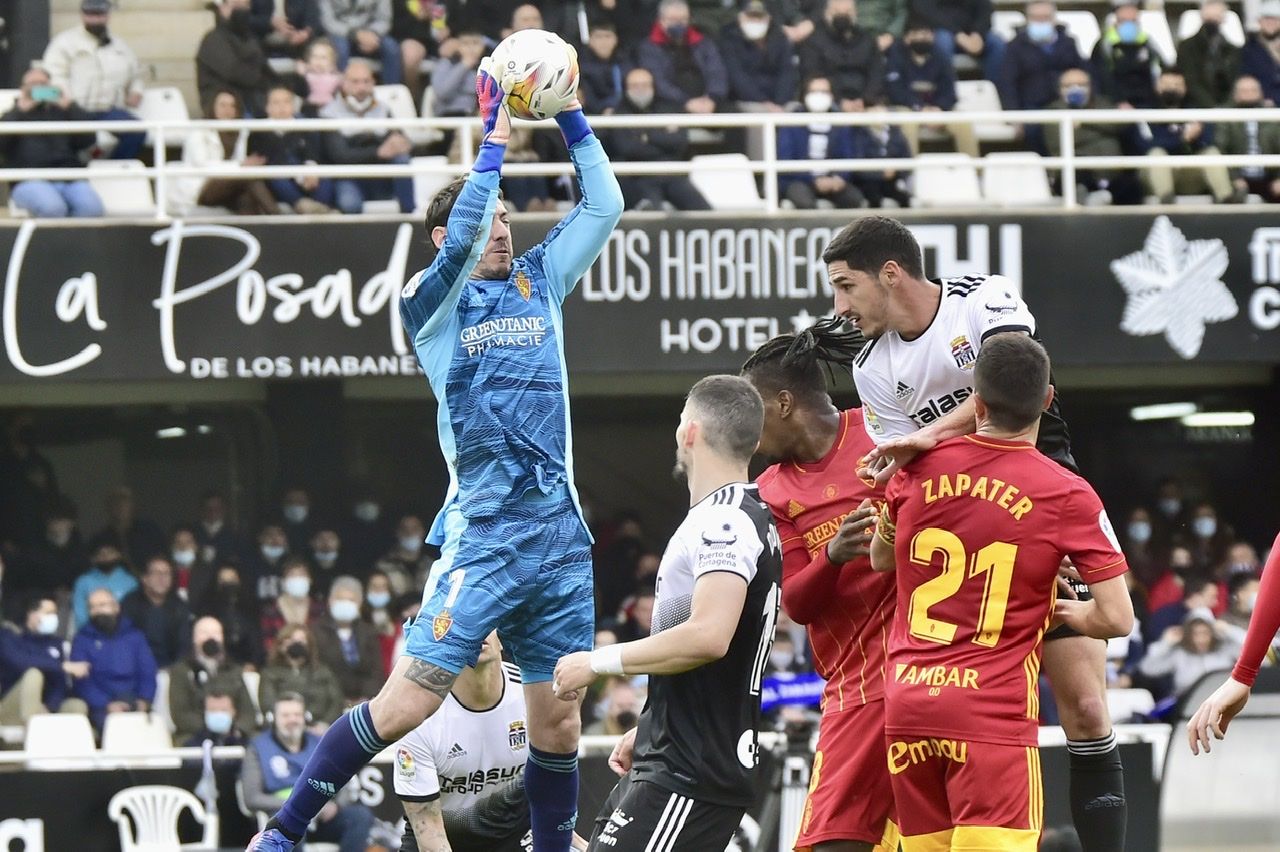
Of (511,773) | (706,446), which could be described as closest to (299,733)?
(511,773)

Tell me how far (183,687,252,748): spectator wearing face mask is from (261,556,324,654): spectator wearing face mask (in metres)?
1.23

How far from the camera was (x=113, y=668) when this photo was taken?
39.8 ft

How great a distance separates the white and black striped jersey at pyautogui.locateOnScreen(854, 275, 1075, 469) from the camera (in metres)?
5.59

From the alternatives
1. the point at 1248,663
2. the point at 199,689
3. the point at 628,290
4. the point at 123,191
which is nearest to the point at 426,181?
the point at 628,290

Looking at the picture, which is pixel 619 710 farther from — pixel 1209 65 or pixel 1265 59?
pixel 1265 59

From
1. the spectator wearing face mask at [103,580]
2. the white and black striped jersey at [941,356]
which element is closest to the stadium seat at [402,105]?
the spectator wearing face mask at [103,580]

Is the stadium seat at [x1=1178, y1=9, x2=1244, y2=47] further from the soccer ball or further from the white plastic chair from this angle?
the soccer ball

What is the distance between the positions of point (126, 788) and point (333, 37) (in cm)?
630

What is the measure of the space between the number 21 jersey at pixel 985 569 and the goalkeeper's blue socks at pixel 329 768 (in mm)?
1612

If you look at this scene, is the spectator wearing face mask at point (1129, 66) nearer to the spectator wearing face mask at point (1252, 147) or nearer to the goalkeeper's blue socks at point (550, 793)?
the spectator wearing face mask at point (1252, 147)

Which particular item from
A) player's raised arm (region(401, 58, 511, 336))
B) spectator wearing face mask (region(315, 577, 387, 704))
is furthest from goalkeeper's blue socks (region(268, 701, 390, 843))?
spectator wearing face mask (region(315, 577, 387, 704))

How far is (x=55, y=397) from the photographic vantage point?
15.6 metres

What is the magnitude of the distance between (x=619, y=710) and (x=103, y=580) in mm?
4154

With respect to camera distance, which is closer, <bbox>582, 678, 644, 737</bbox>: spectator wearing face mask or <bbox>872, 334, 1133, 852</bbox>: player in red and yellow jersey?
<bbox>872, 334, 1133, 852</bbox>: player in red and yellow jersey
